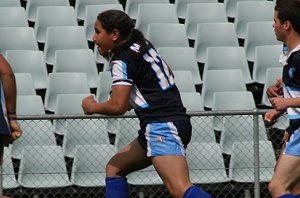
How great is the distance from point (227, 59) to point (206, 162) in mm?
1756

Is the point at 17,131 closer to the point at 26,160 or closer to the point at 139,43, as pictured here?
the point at 139,43

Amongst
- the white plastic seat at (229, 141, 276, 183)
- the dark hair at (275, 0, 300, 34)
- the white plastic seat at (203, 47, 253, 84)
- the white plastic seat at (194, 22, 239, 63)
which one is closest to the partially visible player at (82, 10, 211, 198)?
the dark hair at (275, 0, 300, 34)

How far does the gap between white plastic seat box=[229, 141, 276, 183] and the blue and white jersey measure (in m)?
2.20

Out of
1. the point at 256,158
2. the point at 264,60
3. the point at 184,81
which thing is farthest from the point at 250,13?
the point at 256,158

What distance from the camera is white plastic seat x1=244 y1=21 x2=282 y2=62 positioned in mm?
10359

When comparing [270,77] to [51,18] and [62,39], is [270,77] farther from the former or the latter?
[51,18]

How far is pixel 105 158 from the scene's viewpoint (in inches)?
325

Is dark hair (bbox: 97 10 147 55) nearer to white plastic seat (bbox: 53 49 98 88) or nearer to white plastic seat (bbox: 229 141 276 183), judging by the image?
white plastic seat (bbox: 229 141 276 183)

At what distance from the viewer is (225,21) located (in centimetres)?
1067

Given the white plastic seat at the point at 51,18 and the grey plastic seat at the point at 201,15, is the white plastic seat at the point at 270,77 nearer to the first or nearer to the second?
the grey plastic seat at the point at 201,15

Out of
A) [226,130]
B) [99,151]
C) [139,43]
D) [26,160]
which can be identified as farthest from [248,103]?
[139,43]

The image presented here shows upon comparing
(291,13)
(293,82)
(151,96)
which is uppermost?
(291,13)

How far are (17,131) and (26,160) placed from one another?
99.5 inches

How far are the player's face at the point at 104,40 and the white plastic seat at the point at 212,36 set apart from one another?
13.1 ft
